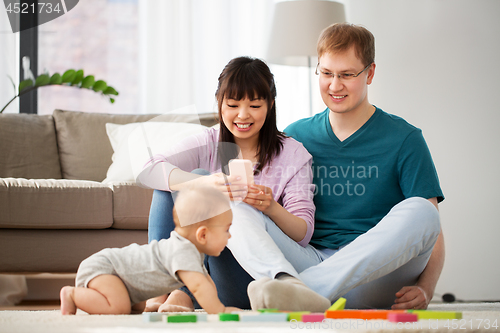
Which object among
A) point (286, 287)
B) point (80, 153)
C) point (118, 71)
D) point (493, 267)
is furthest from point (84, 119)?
point (493, 267)

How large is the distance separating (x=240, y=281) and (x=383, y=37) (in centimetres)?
174

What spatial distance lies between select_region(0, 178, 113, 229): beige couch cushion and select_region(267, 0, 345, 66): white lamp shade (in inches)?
45.8

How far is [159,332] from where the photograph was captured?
63cm

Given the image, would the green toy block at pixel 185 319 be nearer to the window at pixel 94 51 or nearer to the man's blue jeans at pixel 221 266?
the man's blue jeans at pixel 221 266

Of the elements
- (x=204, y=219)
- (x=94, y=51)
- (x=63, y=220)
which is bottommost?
(x=63, y=220)

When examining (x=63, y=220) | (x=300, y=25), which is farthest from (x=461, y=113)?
(x=63, y=220)

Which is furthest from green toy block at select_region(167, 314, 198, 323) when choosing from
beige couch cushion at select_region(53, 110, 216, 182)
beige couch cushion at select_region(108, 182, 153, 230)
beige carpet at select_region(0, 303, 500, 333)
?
beige couch cushion at select_region(53, 110, 216, 182)

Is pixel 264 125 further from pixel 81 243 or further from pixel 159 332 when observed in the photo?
pixel 81 243

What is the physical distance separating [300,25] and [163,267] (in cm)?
181

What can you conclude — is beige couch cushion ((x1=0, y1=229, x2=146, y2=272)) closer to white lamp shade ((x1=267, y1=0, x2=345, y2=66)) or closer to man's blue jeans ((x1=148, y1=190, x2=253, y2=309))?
man's blue jeans ((x1=148, y1=190, x2=253, y2=309))

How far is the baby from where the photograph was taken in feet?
2.76

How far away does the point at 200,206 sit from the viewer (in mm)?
874

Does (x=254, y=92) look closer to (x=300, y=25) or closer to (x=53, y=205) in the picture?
(x=53, y=205)

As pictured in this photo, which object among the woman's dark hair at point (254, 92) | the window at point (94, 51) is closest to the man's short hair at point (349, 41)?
the woman's dark hair at point (254, 92)
